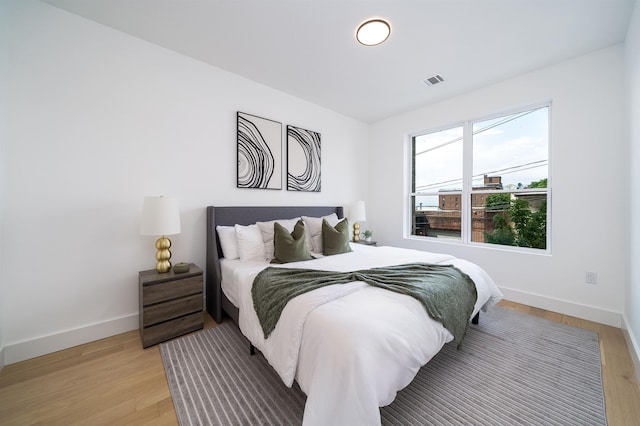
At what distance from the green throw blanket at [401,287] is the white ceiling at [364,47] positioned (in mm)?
2074

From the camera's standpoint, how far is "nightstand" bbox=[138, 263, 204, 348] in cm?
192

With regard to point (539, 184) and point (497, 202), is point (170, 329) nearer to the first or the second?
point (497, 202)

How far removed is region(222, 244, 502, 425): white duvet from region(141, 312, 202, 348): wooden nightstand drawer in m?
0.83

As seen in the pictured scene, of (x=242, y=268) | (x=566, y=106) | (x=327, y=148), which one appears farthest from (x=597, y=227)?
(x=242, y=268)

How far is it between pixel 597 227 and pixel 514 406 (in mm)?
2224

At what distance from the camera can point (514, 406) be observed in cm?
136

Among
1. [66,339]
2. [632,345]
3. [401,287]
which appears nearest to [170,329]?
[66,339]

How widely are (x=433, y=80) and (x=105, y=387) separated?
4.18 meters

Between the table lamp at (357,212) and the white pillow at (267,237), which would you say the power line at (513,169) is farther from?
the white pillow at (267,237)

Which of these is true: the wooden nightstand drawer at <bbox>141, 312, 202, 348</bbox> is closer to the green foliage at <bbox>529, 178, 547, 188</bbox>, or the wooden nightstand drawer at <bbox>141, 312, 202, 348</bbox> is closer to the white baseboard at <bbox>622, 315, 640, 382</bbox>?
the white baseboard at <bbox>622, 315, 640, 382</bbox>

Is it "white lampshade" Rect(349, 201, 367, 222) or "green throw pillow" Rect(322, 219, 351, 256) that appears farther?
"white lampshade" Rect(349, 201, 367, 222)

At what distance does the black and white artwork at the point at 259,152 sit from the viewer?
283cm

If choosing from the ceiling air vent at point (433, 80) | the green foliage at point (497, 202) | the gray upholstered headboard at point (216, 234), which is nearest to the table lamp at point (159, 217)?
the gray upholstered headboard at point (216, 234)

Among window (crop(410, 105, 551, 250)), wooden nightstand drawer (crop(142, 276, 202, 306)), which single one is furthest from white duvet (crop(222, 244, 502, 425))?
window (crop(410, 105, 551, 250))
